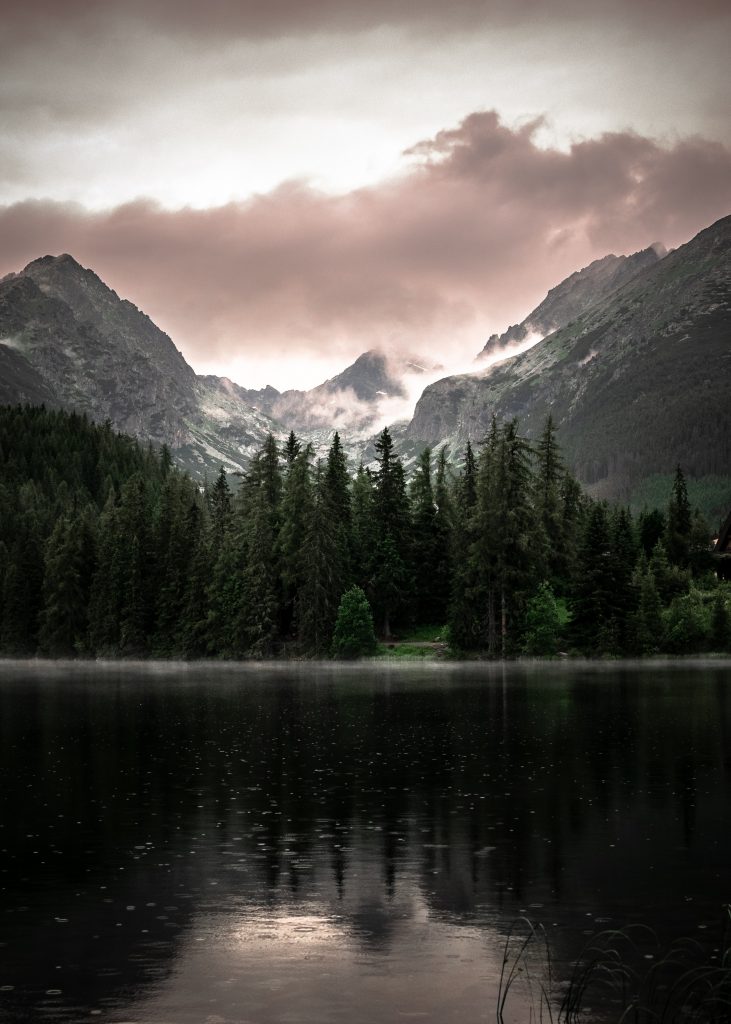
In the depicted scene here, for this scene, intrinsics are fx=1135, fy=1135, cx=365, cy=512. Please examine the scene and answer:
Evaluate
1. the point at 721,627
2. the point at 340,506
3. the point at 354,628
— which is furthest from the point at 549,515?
the point at 354,628

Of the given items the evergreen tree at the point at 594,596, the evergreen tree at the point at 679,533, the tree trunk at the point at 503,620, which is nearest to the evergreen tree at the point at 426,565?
the tree trunk at the point at 503,620

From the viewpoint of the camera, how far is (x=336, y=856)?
29.8m

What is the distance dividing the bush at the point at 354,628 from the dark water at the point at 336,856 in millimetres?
65212

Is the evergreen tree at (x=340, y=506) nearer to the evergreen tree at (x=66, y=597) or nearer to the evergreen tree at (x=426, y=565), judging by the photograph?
the evergreen tree at (x=426, y=565)

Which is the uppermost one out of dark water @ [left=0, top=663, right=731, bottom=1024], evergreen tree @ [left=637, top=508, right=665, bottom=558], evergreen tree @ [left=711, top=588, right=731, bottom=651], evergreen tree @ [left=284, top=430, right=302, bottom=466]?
evergreen tree @ [left=284, top=430, right=302, bottom=466]

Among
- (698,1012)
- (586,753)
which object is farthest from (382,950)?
(586,753)

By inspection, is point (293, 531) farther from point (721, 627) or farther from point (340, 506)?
point (721, 627)

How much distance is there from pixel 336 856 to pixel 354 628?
10255 cm

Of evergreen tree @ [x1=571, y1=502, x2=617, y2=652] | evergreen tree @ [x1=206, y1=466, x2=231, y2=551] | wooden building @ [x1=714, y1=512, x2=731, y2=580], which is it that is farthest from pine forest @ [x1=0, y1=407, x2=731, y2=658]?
wooden building @ [x1=714, y1=512, x2=731, y2=580]

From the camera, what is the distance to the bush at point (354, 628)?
13175 centimetres

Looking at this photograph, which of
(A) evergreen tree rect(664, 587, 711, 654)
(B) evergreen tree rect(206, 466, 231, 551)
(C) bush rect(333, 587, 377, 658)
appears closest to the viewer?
(A) evergreen tree rect(664, 587, 711, 654)

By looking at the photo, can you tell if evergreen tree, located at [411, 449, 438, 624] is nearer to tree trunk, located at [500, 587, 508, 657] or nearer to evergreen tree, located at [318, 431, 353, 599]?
evergreen tree, located at [318, 431, 353, 599]

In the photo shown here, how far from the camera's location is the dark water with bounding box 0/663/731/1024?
19.5 m

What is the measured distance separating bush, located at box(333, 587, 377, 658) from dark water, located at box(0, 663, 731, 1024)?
214 ft
